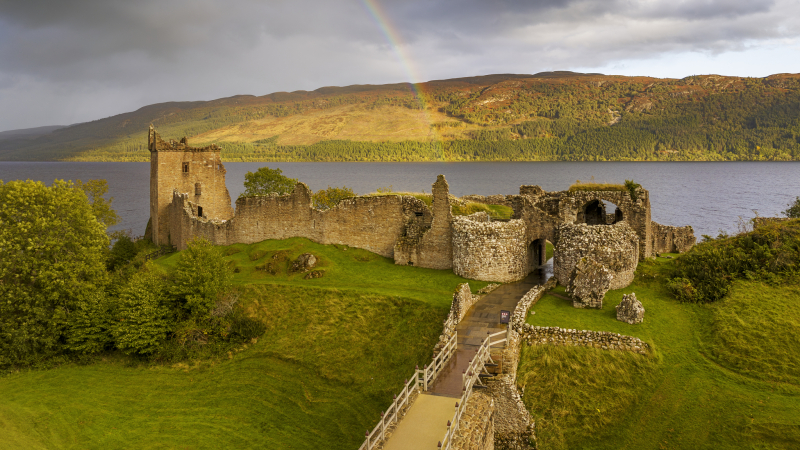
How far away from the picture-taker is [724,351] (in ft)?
67.2

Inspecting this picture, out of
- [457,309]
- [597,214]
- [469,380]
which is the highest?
[597,214]

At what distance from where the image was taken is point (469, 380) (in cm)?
1742

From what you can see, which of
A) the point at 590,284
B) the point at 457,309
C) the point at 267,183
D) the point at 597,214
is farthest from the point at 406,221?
the point at 267,183

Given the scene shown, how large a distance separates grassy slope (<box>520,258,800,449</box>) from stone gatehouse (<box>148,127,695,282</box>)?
538 centimetres

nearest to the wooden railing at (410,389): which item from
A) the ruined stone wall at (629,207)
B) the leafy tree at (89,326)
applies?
the ruined stone wall at (629,207)

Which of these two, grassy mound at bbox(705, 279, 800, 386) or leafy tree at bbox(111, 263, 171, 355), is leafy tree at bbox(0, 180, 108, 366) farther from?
grassy mound at bbox(705, 279, 800, 386)

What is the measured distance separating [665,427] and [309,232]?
2550 cm

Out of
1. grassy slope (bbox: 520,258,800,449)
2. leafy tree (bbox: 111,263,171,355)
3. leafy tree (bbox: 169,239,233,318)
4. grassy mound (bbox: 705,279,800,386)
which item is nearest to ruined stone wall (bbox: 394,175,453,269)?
grassy slope (bbox: 520,258,800,449)

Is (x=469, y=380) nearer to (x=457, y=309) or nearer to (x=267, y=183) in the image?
(x=457, y=309)

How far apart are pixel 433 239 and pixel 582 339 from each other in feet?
42.2

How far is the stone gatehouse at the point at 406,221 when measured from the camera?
28.9 meters

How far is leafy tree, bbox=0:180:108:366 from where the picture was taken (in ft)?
85.8

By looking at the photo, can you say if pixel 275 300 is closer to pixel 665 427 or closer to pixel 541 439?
pixel 541 439

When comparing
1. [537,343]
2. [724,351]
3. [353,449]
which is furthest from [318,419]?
[724,351]
